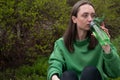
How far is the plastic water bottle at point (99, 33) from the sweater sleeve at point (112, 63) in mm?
136

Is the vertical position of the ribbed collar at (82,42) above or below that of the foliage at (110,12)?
above

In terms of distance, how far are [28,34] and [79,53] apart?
2.59 meters

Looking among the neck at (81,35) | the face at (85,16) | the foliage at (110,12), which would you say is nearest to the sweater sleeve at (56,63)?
the neck at (81,35)

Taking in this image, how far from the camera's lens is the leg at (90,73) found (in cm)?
368

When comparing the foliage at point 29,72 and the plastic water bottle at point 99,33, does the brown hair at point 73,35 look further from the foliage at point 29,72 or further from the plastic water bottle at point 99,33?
the foliage at point 29,72

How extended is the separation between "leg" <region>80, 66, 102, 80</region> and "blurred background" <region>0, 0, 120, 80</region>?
2521mm

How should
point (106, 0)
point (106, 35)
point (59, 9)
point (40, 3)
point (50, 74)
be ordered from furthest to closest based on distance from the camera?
point (106, 0), point (59, 9), point (40, 3), point (50, 74), point (106, 35)

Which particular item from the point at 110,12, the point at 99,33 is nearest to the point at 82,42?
the point at 99,33

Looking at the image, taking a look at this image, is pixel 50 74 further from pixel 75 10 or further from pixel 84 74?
pixel 75 10

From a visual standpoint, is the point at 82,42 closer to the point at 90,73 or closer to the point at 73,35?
the point at 73,35

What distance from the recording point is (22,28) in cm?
645

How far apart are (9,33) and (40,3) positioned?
719 mm

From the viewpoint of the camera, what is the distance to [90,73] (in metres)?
3.69

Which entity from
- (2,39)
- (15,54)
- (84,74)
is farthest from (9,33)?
(84,74)
